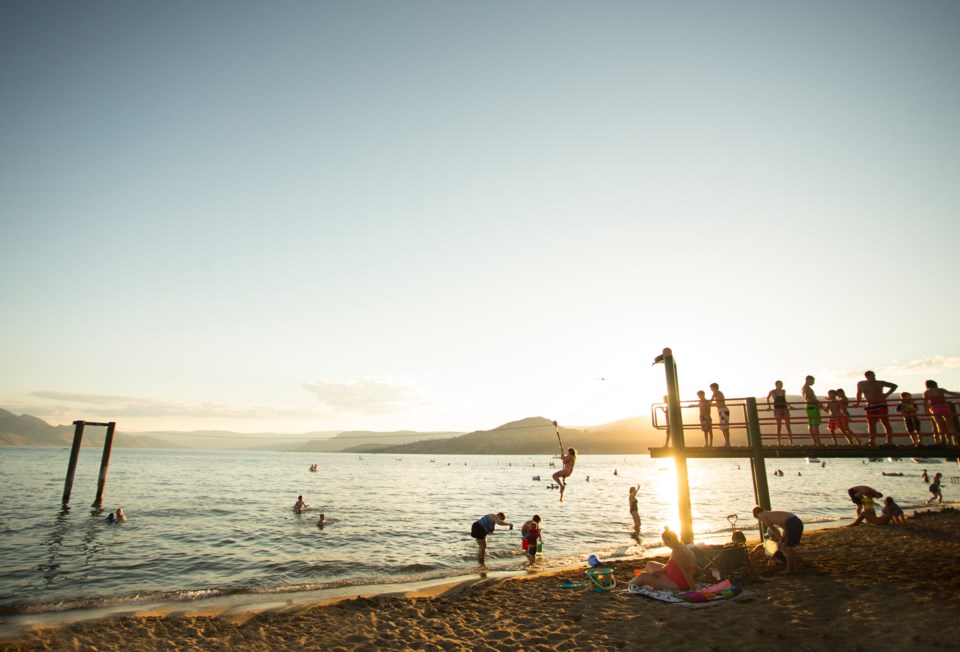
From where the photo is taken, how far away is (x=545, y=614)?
1052cm

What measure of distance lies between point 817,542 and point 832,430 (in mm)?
6075

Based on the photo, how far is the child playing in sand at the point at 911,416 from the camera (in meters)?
13.1

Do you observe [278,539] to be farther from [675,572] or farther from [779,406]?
[779,406]

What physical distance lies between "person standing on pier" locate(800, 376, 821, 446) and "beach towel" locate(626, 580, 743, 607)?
612 centimetres

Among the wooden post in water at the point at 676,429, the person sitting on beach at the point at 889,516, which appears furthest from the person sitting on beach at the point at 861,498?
the wooden post in water at the point at 676,429

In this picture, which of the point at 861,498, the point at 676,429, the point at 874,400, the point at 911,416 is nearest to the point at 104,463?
the point at 676,429

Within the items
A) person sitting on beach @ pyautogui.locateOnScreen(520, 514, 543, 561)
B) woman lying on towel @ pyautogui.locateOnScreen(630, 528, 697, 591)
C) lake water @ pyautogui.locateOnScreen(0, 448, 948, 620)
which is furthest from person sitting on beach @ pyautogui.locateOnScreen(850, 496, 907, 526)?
woman lying on towel @ pyautogui.locateOnScreen(630, 528, 697, 591)

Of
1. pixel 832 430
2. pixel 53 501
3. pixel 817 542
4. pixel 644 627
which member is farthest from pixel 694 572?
pixel 53 501

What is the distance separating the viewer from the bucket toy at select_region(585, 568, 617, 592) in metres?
11.9

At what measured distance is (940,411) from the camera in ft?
42.8

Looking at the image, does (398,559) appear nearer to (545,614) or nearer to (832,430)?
(545,614)

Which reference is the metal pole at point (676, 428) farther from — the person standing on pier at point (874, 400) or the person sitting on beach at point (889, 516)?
the person sitting on beach at point (889, 516)

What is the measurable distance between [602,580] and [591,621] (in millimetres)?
2451

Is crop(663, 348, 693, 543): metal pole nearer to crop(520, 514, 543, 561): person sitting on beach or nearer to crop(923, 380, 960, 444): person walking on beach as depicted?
crop(520, 514, 543, 561): person sitting on beach
